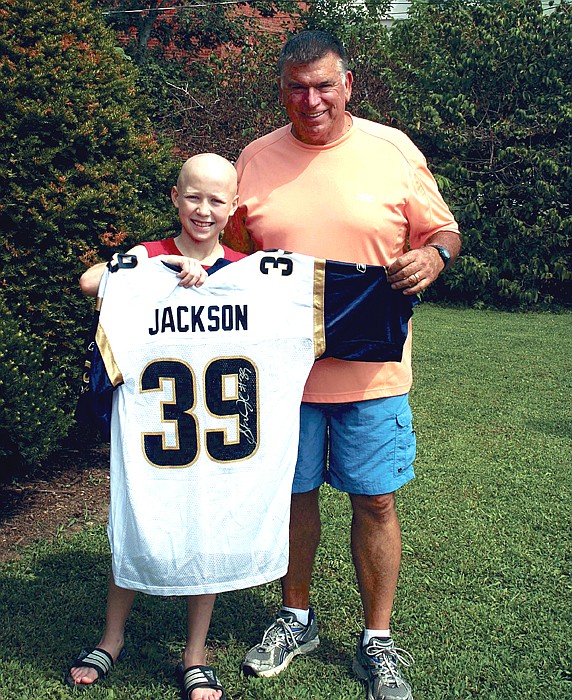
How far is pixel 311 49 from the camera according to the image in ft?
9.73

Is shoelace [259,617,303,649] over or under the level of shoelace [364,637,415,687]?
under

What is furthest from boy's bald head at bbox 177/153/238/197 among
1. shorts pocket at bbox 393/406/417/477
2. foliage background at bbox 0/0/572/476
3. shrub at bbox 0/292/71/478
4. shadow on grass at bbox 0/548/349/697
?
foliage background at bbox 0/0/572/476

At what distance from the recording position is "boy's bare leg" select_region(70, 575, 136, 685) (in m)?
3.06

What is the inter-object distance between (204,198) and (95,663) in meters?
1.72

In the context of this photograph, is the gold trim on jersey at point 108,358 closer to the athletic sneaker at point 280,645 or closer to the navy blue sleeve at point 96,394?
the navy blue sleeve at point 96,394

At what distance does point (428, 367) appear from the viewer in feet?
29.4

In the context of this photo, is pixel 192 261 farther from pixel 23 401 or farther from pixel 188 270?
pixel 23 401

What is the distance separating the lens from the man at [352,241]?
2975mm

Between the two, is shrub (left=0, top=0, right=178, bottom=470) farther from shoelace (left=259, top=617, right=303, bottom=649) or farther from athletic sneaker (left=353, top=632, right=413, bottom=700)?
athletic sneaker (left=353, top=632, right=413, bottom=700)

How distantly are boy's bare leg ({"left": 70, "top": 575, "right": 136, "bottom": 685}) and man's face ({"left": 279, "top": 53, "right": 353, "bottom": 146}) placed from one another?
5.84 ft

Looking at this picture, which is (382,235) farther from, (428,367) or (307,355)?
(428,367)

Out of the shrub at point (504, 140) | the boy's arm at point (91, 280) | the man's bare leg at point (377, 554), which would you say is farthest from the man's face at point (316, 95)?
the shrub at point (504, 140)

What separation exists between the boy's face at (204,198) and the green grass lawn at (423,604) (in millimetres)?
1678
